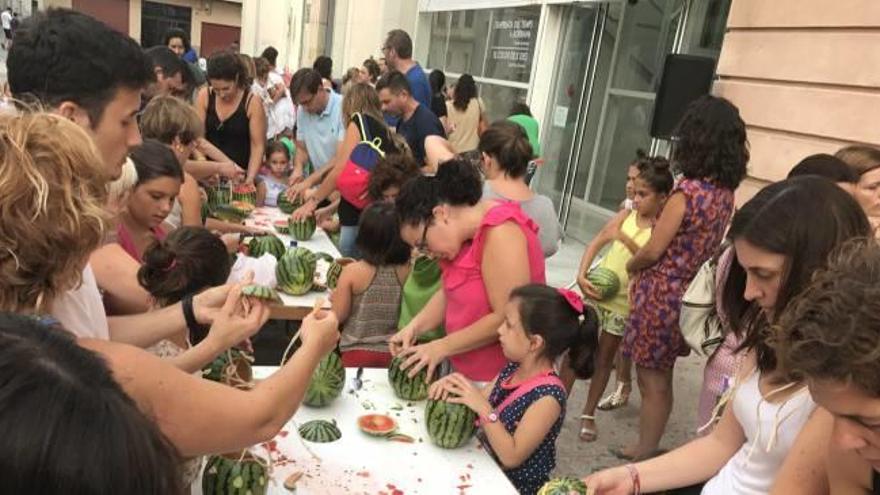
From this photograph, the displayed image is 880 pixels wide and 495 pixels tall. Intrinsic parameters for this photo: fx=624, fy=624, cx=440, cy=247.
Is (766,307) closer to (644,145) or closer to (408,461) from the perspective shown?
(408,461)

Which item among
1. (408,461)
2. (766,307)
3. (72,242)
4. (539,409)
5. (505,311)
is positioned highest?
(72,242)

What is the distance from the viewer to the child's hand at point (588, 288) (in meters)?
4.01

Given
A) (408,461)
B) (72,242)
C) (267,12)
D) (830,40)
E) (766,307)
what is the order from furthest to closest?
1. (267,12)
2. (830,40)
3. (408,461)
4. (766,307)
5. (72,242)

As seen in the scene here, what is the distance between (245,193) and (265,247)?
1.39 meters

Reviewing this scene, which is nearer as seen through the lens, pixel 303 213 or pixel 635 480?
pixel 635 480

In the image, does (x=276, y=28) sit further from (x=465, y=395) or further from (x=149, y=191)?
(x=465, y=395)

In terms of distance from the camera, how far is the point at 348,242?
4.69m

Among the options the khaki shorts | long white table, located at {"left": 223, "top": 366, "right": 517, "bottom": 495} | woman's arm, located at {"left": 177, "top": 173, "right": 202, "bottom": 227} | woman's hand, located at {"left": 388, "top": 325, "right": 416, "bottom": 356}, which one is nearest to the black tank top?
woman's arm, located at {"left": 177, "top": 173, "right": 202, "bottom": 227}

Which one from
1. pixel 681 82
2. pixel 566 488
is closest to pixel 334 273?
pixel 566 488

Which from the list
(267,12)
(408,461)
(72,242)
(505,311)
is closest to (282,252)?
(505,311)

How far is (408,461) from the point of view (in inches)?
79.5

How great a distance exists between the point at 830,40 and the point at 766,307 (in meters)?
3.82

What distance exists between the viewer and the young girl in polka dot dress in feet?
7.05

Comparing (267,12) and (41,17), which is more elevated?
(267,12)
